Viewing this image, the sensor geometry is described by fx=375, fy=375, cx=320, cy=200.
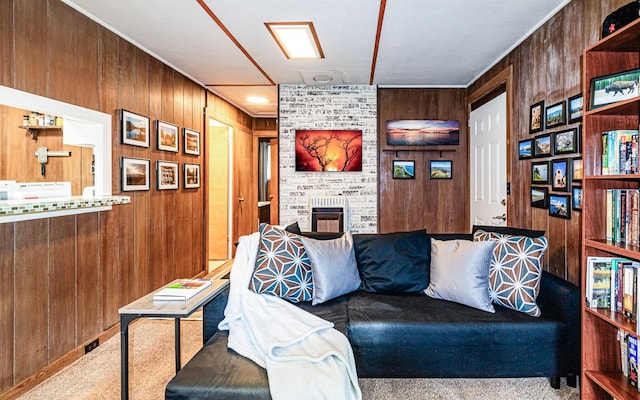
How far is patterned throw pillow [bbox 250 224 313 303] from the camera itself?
2.36 meters

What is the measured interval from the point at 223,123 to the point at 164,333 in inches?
129

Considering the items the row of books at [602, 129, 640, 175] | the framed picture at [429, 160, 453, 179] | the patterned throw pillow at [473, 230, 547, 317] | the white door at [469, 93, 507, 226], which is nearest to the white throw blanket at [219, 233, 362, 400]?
the patterned throw pillow at [473, 230, 547, 317]

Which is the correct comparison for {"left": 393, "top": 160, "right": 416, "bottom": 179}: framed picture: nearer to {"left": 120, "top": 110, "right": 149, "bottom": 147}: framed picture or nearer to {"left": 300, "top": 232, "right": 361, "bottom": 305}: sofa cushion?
{"left": 300, "top": 232, "right": 361, "bottom": 305}: sofa cushion

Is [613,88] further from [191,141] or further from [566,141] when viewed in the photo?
[191,141]

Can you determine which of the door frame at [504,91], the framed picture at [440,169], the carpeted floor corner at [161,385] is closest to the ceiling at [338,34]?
the door frame at [504,91]

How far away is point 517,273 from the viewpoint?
2.28 meters

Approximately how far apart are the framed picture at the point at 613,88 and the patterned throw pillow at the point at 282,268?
181 cm

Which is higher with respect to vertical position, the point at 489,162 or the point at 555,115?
the point at 555,115

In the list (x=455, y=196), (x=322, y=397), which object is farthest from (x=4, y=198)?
(x=455, y=196)

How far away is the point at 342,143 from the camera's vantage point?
4.80 meters

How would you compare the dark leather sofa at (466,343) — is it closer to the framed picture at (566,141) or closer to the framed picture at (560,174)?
the framed picture at (560,174)

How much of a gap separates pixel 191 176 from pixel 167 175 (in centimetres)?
58

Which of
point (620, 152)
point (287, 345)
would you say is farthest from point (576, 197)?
point (287, 345)

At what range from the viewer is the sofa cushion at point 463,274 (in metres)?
2.32
